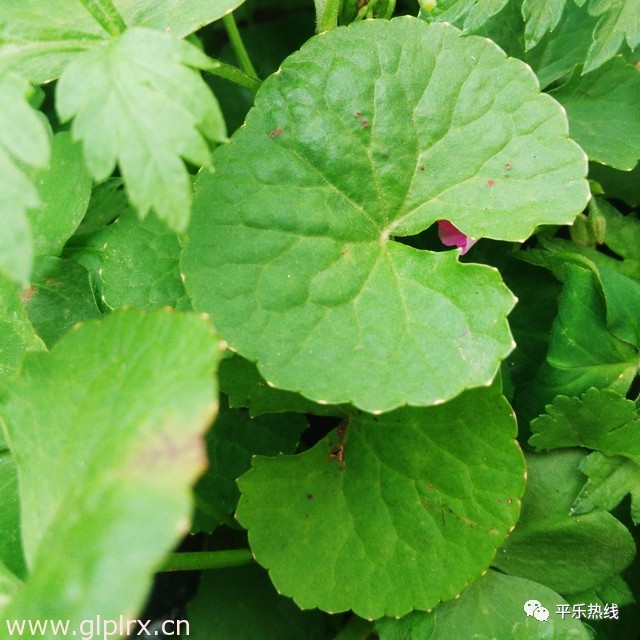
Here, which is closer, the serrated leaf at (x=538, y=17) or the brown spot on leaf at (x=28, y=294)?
the serrated leaf at (x=538, y=17)

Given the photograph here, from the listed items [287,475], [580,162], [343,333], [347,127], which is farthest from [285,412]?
[580,162]

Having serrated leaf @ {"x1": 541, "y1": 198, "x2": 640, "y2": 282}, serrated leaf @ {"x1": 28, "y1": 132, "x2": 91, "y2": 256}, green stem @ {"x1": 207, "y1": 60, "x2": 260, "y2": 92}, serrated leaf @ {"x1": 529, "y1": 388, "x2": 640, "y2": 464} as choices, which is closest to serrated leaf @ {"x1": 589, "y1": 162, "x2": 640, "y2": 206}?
serrated leaf @ {"x1": 541, "y1": 198, "x2": 640, "y2": 282}

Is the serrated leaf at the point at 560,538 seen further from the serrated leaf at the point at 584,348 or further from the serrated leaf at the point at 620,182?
the serrated leaf at the point at 620,182

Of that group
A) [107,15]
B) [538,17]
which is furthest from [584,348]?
[107,15]

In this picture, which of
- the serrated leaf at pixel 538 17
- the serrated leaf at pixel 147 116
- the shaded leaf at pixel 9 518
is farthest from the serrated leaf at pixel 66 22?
the shaded leaf at pixel 9 518

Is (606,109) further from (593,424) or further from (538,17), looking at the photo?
(593,424)

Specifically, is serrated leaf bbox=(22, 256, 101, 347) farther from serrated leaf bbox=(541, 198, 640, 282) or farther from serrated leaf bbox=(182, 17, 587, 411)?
serrated leaf bbox=(541, 198, 640, 282)

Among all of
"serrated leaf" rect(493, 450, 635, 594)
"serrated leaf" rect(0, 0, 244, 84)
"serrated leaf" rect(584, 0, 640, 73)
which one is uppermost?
"serrated leaf" rect(0, 0, 244, 84)
